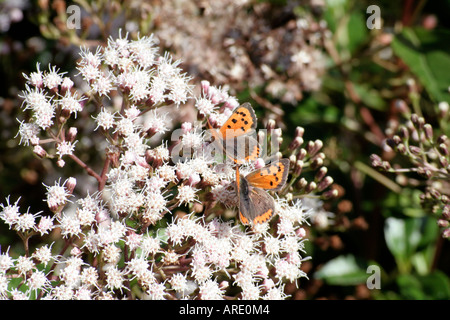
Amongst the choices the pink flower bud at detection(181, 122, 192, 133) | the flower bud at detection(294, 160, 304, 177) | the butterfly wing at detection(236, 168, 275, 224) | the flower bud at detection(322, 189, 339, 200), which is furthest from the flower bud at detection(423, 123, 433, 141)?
the pink flower bud at detection(181, 122, 192, 133)

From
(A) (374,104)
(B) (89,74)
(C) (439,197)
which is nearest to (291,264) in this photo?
(C) (439,197)

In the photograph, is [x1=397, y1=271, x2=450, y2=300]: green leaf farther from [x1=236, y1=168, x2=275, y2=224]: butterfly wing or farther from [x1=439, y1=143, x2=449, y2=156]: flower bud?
[x1=236, y1=168, x2=275, y2=224]: butterfly wing

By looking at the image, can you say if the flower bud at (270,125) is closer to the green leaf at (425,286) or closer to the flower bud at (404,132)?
the flower bud at (404,132)

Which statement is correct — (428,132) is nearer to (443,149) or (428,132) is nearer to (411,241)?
(443,149)

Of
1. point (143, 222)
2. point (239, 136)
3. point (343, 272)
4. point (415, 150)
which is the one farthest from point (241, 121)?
point (343, 272)

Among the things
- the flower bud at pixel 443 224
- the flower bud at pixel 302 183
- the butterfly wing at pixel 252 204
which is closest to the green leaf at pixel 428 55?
the flower bud at pixel 443 224

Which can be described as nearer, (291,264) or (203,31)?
(291,264)

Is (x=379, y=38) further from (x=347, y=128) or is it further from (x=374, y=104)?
(x=347, y=128)
